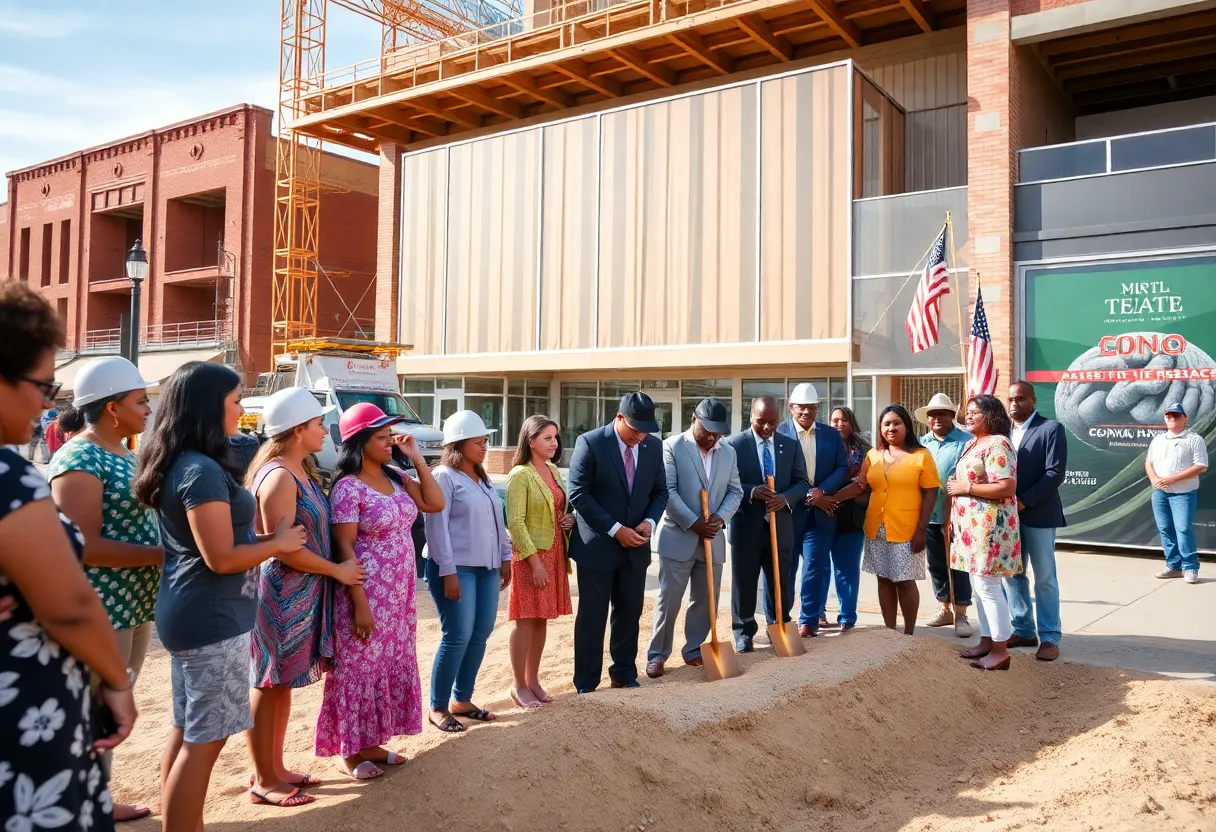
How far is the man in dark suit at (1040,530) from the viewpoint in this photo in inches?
249

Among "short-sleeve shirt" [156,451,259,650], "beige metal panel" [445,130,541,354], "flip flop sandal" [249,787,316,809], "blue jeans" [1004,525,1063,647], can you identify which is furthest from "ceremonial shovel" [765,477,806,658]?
"beige metal panel" [445,130,541,354]

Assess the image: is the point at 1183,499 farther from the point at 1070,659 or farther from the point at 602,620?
the point at 602,620

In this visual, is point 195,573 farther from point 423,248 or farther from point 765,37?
point 423,248

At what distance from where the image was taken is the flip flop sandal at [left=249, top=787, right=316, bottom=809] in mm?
3973

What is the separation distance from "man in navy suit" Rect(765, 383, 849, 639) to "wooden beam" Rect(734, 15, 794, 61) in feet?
42.0

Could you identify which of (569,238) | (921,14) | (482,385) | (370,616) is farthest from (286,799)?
(482,385)

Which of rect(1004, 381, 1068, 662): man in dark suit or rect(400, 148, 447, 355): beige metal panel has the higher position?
rect(400, 148, 447, 355): beige metal panel

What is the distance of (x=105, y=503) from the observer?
3.52 meters

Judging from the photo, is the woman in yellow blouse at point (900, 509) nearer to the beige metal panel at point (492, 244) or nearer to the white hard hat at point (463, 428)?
the white hard hat at point (463, 428)

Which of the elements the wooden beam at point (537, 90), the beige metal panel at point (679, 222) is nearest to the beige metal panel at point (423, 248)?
the wooden beam at point (537, 90)

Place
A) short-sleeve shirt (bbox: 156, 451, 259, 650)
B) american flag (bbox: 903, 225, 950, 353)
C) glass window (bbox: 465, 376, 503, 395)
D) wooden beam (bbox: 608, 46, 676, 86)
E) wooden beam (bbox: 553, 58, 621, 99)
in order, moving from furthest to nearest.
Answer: glass window (bbox: 465, 376, 503, 395) → wooden beam (bbox: 553, 58, 621, 99) → wooden beam (bbox: 608, 46, 676, 86) → american flag (bbox: 903, 225, 950, 353) → short-sleeve shirt (bbox: 156, 451, 259, 650)

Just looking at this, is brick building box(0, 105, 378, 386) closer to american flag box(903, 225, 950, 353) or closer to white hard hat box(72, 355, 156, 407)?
american flag box(903, 225, 950, 353)

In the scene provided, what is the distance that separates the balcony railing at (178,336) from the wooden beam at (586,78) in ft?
58.0

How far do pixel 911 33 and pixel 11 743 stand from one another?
18862 millimetres
